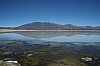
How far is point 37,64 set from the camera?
9516 millimetres

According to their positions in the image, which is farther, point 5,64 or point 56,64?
point 56,64

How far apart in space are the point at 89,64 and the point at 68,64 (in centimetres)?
158

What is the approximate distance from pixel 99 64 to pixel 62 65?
278 cm

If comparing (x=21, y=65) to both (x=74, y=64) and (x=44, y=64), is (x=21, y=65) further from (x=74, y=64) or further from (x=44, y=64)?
(x=74, y=64)

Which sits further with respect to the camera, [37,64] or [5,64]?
[37,64]

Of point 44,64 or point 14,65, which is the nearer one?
point 14,65

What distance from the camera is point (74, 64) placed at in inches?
375

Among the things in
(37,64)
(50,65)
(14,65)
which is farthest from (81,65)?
(14,65)

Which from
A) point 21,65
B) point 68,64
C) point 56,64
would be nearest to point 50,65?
point 56,64

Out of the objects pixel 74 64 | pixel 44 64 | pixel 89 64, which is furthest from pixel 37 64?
pixel 89 64

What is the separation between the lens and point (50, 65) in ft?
30.3

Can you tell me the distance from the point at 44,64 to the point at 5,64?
2755 mm

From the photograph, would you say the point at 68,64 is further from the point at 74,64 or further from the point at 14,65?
the point at 14,65

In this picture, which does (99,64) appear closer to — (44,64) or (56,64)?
(56,64)
